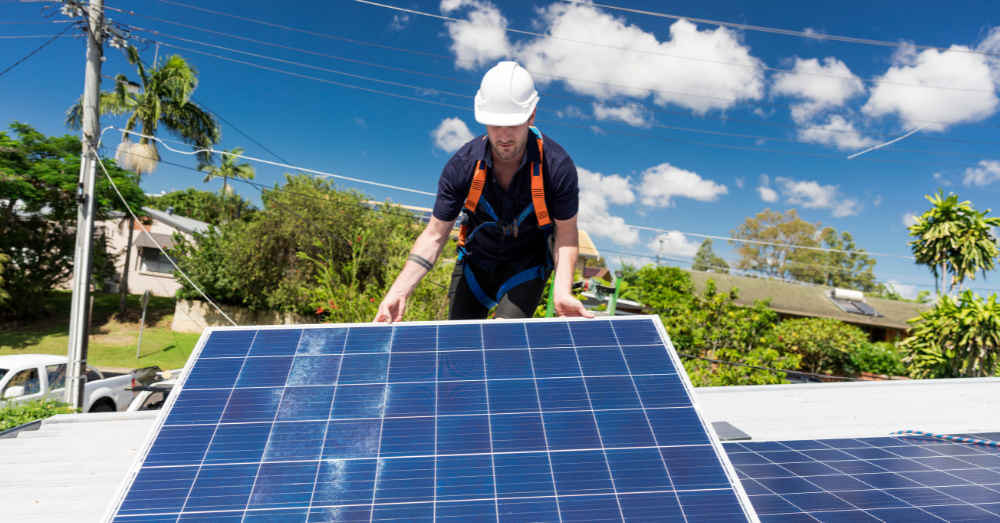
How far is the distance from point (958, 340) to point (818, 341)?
757 cm

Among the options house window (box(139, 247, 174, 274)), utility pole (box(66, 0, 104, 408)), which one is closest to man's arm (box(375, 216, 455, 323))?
utility pole (box(66, 0, 104, 408))

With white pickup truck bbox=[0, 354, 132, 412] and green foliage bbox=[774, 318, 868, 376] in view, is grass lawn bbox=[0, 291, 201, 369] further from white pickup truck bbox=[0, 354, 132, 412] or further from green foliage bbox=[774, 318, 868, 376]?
green foliage bbox=[774, 318, 868, 376]

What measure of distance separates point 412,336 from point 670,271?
587 inches

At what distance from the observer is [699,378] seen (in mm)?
11328

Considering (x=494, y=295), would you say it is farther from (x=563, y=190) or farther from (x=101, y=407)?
(x=101, y=407)

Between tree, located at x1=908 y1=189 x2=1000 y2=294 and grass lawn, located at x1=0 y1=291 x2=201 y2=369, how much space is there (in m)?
27.9

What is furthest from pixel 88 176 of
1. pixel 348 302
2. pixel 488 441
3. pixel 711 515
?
pixel 711 515

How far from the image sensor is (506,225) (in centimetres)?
361

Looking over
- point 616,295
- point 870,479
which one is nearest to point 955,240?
point 616,295

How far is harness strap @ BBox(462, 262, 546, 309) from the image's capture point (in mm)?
3781

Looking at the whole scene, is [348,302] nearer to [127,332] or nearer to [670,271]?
[670,271]

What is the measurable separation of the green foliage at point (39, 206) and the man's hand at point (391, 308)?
25.4 meters

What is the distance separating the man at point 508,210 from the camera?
124 inches

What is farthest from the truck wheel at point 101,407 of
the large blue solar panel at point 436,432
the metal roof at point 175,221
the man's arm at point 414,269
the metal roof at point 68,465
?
the metal roof at point 175,221
